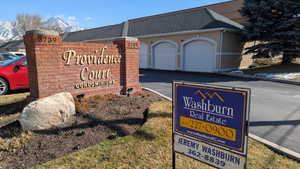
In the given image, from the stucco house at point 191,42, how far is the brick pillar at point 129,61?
967 cm

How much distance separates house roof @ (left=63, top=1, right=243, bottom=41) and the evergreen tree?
5.54ft

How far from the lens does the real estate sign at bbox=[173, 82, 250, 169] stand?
1.81 m

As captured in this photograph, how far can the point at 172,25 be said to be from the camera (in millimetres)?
17734

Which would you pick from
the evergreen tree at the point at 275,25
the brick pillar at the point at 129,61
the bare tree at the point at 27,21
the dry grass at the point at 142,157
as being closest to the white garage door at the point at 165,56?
the evergreen tree at the point at 275,25

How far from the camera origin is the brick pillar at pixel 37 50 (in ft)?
14.3

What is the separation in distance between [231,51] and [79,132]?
14792 millimetres

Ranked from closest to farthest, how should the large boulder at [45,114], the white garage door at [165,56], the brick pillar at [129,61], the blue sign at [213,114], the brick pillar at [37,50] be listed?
the blue sign at [213,114] < the large boulder at [45,114] < the brick pillar at [37,50] < the brick pillar at [129,61] < the white garage door at [165,56]

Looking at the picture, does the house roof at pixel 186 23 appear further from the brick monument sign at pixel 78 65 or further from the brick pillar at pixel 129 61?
the brick monument sign at pixel 78 65

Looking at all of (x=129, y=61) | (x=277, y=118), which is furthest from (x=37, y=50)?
(x=277, y=118)

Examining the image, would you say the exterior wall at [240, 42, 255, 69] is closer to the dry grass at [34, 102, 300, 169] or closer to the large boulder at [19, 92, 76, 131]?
the dry grass at [34, 102, 300, 169]

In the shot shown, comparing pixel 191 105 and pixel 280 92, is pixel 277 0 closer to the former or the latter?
pixel 280 92

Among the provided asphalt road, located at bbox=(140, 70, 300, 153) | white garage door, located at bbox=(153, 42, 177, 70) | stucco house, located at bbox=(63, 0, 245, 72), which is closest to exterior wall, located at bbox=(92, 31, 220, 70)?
stucco house, located at bbox=(63, 0, 245, 72)

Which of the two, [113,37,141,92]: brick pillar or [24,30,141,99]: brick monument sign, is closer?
[24,30,141,99]: brick monument sign

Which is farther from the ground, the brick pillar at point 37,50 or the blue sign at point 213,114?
the brick pillar at point 37,50
